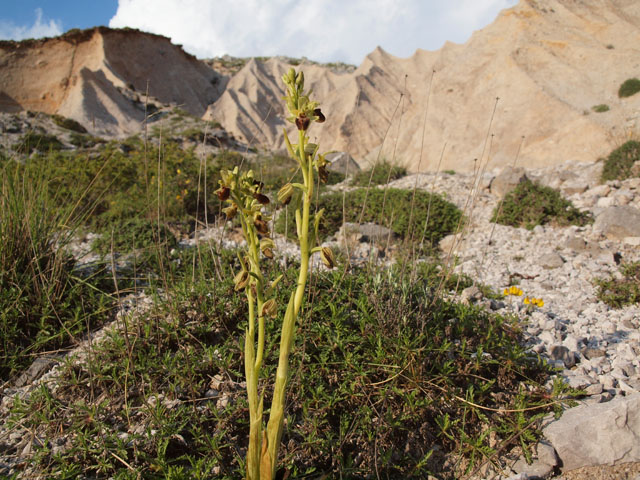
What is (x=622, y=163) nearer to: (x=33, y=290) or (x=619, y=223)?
(x=619, y=223)

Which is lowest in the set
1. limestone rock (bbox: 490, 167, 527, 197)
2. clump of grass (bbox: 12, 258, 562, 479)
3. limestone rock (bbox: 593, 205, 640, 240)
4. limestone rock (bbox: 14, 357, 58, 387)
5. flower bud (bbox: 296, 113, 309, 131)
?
limestone rock (bbox: 14, 357, 58, 387)

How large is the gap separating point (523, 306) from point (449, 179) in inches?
247

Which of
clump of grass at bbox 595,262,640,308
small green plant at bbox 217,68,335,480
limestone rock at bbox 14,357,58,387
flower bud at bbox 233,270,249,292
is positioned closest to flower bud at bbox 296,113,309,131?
small green plant at bbox 217,68,335,480

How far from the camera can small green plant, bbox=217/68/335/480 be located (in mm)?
1487

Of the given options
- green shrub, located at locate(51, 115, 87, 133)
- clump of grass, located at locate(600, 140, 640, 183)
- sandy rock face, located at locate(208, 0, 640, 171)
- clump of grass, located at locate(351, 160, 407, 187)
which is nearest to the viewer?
clump of grass, located at locate(600, 140, 640, 183)

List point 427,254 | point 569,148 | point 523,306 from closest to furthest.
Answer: point 523,306 → point 427,254 → point 569,148

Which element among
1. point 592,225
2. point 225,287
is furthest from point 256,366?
point 592,225

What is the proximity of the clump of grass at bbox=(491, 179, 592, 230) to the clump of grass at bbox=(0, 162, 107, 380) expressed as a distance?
6519 mm

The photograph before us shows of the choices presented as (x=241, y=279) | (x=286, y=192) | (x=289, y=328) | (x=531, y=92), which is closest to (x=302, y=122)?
(x=286, y=192)

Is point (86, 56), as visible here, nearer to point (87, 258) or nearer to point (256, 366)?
point (87, 258)

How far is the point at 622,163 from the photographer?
8.11 meters

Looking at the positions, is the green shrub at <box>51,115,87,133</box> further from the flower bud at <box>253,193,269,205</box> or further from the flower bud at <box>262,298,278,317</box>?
the flower bud at <box>262,298,278,317</box>

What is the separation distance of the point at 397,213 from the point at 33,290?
559 cm

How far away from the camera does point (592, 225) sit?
6496 mm
